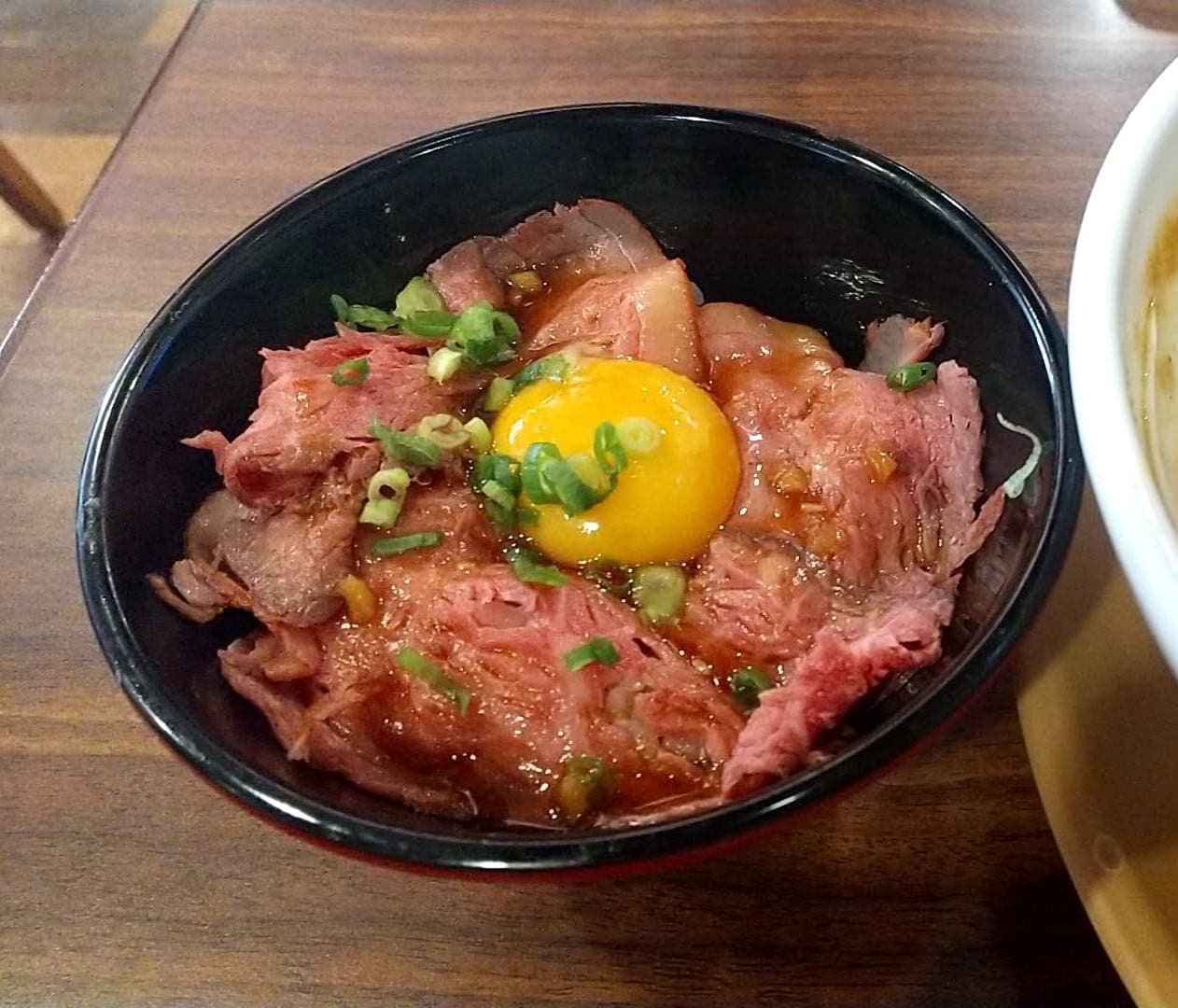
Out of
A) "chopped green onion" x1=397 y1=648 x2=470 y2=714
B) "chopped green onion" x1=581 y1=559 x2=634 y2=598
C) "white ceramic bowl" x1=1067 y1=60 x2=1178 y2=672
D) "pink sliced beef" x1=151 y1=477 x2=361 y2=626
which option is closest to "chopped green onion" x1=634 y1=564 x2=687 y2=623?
"chopped green onion" x1=581 y1=559 x2=634 y2=598

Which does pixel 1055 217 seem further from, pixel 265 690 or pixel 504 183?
pixel 265 690

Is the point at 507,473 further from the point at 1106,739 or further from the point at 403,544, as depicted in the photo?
the point at 1106,739

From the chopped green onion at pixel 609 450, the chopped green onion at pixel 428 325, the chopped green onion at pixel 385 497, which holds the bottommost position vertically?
the chopped green onion at pixel 385 497

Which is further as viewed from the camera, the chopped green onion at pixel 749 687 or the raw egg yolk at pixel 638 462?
the raw egg yolk at pixel 638 462

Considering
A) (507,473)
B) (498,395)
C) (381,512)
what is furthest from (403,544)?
(498,395)

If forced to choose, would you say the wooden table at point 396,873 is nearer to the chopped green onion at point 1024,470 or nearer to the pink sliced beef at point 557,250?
the chopped green onion at point 1024,470

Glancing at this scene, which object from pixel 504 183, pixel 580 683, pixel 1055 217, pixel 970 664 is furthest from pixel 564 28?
pixel 970 664

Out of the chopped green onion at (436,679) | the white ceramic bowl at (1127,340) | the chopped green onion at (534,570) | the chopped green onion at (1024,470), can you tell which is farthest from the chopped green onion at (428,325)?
the white ceramic bowl at (1127,340)
